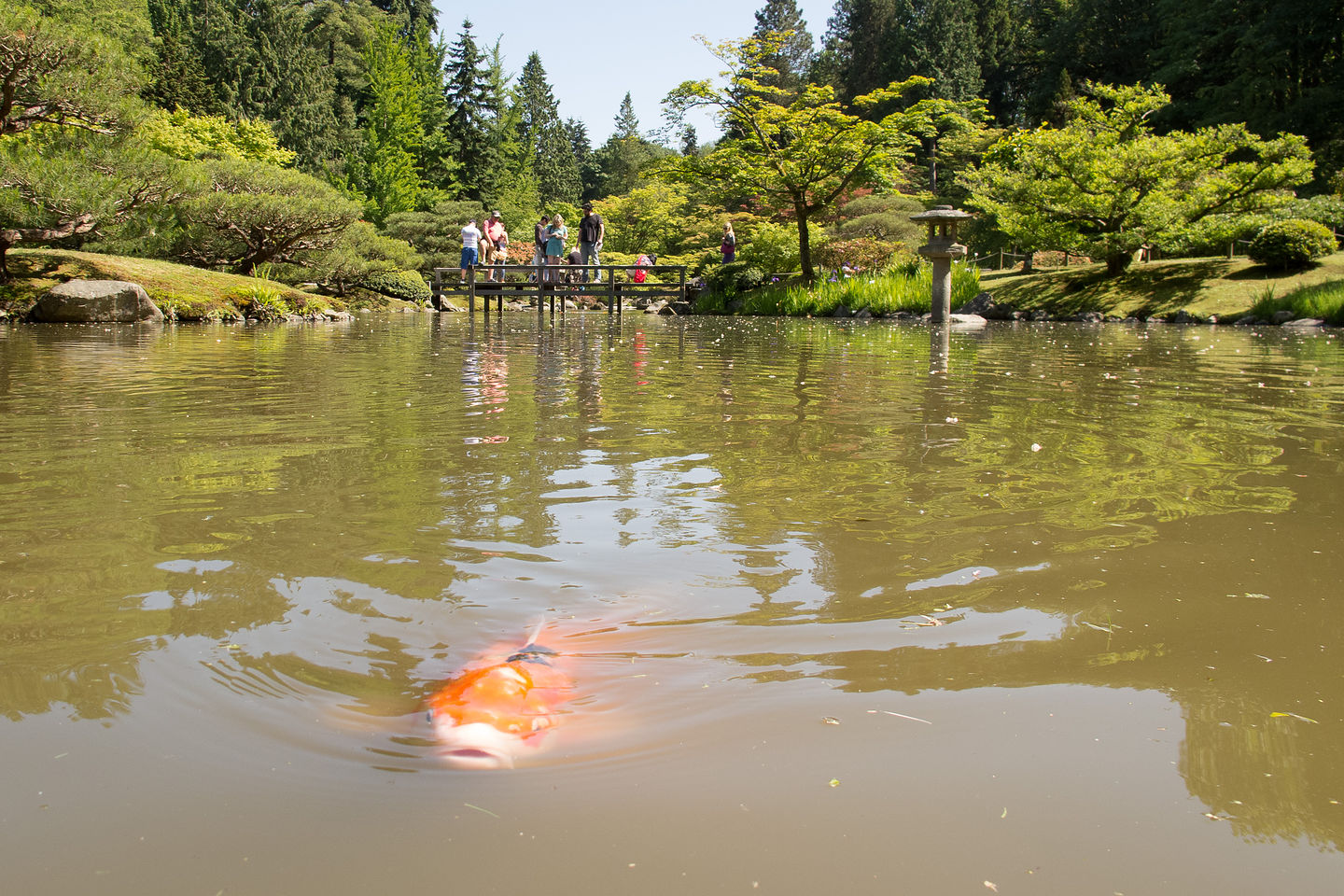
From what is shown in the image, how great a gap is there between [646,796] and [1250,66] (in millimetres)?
39714

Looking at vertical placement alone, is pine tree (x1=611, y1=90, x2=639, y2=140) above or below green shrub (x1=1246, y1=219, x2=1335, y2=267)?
above

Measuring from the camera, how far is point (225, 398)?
636 cm

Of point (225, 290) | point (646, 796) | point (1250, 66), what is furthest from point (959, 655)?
point (1250, 66)

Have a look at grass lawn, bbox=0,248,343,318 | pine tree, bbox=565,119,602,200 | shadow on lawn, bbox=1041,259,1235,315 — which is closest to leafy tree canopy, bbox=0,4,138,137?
grass lawn, bbox=0,248,343,318

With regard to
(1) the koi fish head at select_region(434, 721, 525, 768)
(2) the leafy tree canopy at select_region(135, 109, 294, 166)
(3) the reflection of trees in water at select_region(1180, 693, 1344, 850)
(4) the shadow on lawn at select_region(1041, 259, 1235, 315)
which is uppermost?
(2) the leafy tree canopy at select_region(135, 109, 294, 166)

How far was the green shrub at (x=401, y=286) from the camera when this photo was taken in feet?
87.9

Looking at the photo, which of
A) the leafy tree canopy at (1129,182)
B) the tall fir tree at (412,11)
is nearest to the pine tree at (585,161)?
the tall fir tree at (412,11)

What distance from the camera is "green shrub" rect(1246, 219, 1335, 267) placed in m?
18.1

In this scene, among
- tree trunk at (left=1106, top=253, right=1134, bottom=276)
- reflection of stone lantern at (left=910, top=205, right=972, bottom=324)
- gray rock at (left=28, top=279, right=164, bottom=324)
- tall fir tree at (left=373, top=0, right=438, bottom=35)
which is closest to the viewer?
gray rock at (left=28, top=279, right=164, bottom=324)

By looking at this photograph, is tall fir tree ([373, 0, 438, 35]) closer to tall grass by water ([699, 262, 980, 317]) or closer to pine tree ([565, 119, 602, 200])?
pine tree ([565, 119, 602, 200])

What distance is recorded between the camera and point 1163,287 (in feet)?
64.8

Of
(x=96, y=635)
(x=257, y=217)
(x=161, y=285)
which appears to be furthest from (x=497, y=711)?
(x=257, y=217)

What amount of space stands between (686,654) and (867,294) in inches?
770

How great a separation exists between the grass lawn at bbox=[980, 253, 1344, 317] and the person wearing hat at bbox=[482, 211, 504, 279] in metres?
13.0
